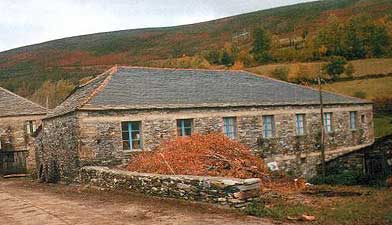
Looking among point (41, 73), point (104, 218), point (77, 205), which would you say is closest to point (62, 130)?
point (77, 205)

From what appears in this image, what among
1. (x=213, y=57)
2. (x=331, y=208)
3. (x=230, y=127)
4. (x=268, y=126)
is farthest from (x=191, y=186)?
(x=213, y=57)

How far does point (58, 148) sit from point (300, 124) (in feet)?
41.3

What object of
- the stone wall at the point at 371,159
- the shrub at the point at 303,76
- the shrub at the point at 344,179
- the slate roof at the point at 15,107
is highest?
the shrub at the point at 303,76

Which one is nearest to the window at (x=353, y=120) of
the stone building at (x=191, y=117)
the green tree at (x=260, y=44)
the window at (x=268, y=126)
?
the stone building at (x=191, y=117)

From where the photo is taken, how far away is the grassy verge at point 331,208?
32.2ft

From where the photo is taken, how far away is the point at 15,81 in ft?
240

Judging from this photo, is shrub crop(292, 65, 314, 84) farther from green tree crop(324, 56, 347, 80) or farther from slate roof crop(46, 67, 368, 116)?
slate roof crop(46, 67, 368, 116)

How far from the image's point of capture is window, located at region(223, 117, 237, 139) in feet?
77.3

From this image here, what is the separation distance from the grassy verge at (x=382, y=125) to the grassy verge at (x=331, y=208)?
24.6 metres

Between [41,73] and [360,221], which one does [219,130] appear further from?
[41,73]

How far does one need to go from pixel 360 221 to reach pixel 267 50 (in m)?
68.2

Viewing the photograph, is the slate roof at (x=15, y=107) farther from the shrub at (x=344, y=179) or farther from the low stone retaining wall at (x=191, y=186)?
the shrub at (x=344, y=179)

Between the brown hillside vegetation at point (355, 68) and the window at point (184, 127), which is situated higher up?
the brown hillside vegetation at point (355, 68)

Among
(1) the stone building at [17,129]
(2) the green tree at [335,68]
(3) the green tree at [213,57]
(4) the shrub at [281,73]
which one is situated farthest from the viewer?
(3) the green tree at [213,57]
